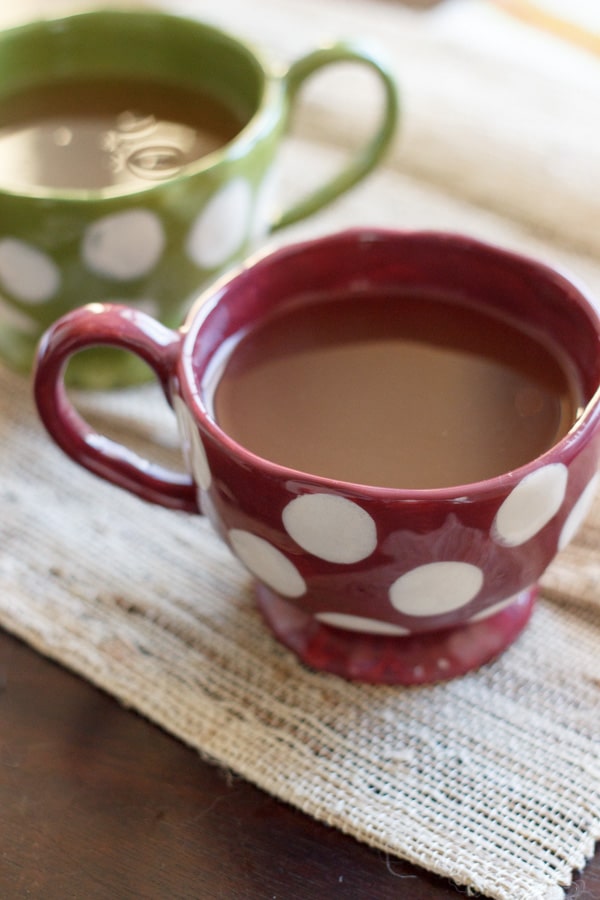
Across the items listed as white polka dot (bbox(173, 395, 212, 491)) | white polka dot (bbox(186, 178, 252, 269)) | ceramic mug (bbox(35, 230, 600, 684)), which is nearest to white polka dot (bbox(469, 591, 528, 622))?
ceramic mug (bbox(35, 230, 600, 684))

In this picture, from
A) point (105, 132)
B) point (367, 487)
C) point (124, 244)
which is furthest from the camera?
point (105, 132)

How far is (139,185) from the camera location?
0.58 meters

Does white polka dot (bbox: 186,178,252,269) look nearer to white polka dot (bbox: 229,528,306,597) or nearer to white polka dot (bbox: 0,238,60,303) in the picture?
white polka dot (bbox: 0,238,60,303)

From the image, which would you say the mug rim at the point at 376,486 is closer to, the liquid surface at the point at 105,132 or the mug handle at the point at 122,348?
the mug handle at the point at 122,348

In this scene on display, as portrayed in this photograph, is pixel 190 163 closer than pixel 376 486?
No

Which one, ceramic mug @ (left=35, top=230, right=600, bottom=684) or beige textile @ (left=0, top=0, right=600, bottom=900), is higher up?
ceramic mug @ (left=35, top=230, right=600, bottom=684)

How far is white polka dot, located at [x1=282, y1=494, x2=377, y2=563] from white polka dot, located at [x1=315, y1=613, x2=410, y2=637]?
46mm

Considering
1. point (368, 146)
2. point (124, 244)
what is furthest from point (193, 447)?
point (368, 146)

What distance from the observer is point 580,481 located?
1.30 ft

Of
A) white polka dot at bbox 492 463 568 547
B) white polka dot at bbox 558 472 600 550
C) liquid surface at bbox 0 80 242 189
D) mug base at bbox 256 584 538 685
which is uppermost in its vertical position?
white polka dot at bbox 492 463 568 547

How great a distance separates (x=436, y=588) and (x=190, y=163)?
1.11 feet

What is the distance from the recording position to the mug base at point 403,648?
0.46m

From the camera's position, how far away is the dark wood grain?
394 mm

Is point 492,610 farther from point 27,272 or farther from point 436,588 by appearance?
point 27,272
